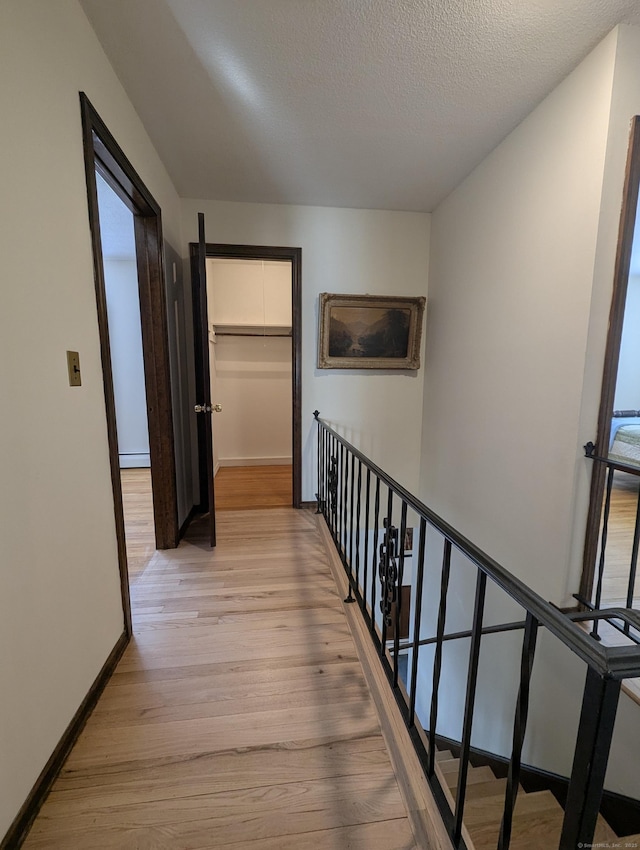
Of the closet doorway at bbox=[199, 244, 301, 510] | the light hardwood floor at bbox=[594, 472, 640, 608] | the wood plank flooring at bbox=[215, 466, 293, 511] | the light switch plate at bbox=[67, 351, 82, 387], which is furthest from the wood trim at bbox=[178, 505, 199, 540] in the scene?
the light hardwood floor at bbox=[594, 472, 640, 608]

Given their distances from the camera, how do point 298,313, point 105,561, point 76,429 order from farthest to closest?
point 298,313, point 105,561, point 76,429

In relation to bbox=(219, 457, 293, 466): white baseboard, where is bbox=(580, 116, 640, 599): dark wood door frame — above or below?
above

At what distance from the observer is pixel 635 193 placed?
1.41 meters

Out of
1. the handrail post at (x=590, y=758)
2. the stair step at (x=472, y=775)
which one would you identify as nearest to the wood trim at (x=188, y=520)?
the stair step at (x=472, y=775)

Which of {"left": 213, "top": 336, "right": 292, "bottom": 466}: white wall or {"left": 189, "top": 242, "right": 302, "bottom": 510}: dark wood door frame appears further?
{"left": 213, "top": 336, "right": 292, "bottom": 466}: white wall

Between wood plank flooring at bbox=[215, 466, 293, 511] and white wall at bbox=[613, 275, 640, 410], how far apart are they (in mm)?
3865

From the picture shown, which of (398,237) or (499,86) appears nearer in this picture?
(499,86)

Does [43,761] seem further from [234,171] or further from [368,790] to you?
[234,171]

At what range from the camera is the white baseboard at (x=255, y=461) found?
174 inches

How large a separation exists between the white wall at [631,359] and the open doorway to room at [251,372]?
3797 mm

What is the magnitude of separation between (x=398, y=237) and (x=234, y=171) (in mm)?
1360

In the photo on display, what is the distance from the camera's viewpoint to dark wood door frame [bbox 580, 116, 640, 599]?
1.40 metres

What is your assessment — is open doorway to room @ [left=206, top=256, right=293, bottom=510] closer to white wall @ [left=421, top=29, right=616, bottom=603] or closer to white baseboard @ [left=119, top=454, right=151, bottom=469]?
white baseboard @ [left=119, top=454, right=151, bottom=469]

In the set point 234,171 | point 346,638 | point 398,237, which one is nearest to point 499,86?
point 398,237
